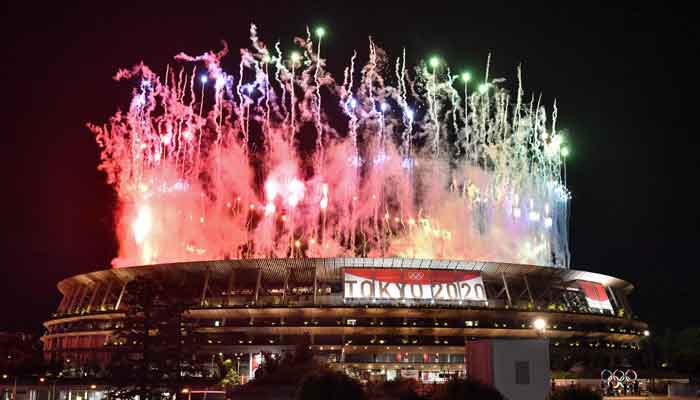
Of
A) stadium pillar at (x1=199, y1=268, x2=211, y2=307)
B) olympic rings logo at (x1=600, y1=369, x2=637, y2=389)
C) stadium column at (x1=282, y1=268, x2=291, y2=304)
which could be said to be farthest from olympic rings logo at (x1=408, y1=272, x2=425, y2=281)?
olympic rings logo at (x1=600, y1=369, x2=637, y2=389)

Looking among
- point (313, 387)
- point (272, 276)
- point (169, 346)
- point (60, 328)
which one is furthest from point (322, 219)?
point (313, 387)

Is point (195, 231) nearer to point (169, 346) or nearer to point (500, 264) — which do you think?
point (500, 264)

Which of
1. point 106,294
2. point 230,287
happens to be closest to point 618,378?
point 230,287

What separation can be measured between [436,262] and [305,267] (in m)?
16.0

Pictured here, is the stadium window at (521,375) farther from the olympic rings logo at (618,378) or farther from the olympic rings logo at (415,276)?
the olympic rings logo at (415,276)

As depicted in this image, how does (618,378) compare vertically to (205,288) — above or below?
below

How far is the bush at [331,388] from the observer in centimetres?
3288

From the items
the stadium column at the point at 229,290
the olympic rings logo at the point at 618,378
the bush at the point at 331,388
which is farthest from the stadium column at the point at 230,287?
the bush at the point at 331,388

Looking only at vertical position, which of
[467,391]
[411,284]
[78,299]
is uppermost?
[411,284]

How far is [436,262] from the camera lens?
90.1 metres

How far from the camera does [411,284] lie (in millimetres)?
88500

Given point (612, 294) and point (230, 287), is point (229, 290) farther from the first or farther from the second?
point (612, 294)

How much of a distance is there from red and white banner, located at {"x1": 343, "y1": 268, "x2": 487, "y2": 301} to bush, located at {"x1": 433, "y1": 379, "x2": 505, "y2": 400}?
51389mm

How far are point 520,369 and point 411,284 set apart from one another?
50.9 m
